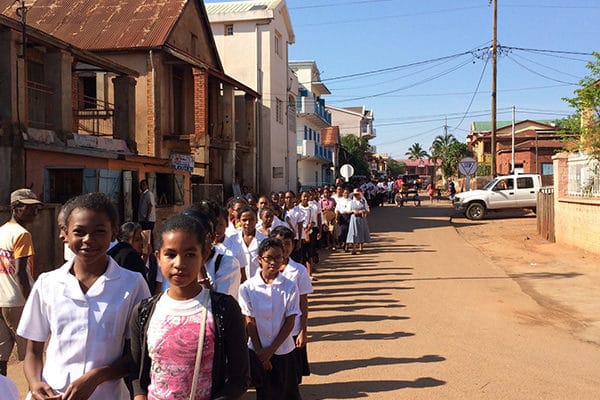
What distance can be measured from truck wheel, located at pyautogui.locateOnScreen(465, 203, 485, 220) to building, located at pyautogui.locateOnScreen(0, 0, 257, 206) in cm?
1038

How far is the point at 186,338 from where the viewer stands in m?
2.52

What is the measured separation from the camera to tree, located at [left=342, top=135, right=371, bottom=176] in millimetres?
58469

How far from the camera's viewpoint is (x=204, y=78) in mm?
20000

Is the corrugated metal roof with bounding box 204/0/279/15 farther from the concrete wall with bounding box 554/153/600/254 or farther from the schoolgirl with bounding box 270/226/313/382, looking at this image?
the schoolgirl with bounding box 270/226/313/382

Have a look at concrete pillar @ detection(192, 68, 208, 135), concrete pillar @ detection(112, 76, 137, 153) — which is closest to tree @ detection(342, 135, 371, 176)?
concrete pillar @ detection(192, 68, 208, 135)

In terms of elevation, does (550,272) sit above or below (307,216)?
below

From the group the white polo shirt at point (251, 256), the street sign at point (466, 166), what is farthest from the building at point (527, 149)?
the white polo shirt at point (251, 256)

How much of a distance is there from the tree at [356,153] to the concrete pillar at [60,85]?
44.2 m

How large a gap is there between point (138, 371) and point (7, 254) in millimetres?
2735

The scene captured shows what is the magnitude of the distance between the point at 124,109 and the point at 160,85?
211cm

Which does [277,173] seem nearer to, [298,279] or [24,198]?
[24,198]

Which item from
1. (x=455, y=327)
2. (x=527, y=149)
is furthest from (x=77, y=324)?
(x=527, y=149)

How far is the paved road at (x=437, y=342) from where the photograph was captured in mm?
5254

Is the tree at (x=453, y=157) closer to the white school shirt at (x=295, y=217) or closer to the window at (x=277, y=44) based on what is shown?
the window at (x=277, y=44)
